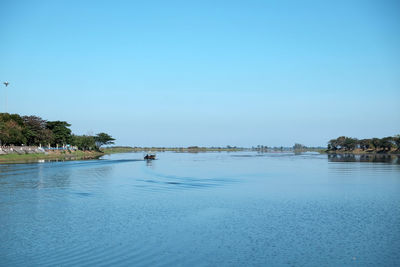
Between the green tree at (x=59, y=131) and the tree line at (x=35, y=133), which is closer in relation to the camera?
the tree line at (x=35, y=133)

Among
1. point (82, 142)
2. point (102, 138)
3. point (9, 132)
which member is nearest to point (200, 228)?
point (9, 132)

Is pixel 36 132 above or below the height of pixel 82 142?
above

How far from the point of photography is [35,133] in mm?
105125

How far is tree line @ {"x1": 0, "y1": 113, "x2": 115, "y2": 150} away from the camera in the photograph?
3406 inches

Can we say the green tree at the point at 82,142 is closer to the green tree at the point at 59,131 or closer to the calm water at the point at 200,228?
the green tree at the point at 59,131

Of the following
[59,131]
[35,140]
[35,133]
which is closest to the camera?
[35,133]

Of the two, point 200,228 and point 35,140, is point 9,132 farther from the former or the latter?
point 200,228

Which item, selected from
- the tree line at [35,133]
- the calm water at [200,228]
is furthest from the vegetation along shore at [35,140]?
the calm water at [200,228]

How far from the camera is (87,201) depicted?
2791 cm

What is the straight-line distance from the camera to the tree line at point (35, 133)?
284ft

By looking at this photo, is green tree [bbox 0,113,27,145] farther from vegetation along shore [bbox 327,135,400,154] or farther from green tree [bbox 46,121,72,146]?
vegetation along shore [bbox 327,135,400,154]

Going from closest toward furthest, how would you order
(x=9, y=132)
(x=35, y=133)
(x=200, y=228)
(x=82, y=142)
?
(x=200, y=228) → (x=9, y=132) → (x=35, y=133) → (x=82, y=142)

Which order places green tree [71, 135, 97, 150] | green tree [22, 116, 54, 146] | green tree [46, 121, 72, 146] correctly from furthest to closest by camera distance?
green tree [71, 135, 97, 150], green tree [46, 121, 72, 146], green tree [22, 116, 54, 146]

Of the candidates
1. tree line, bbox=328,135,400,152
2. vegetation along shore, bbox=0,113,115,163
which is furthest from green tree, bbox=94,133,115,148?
tree line, bbox=328,135,400,152
